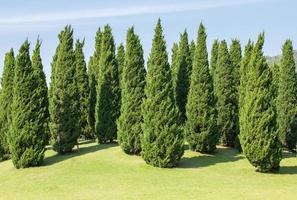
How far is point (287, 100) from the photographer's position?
5366cm

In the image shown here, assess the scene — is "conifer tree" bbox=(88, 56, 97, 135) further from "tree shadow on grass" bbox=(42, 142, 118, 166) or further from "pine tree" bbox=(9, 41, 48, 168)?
"pine tree" bbox=(9, 41, 48, 168)

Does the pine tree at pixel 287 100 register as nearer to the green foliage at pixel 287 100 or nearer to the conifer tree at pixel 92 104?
the green foliage at pixel 287 100

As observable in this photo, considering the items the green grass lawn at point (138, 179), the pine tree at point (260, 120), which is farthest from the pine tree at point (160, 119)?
the pine tree at point (260, 120)

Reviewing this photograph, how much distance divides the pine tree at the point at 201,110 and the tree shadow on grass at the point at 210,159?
1038 mm

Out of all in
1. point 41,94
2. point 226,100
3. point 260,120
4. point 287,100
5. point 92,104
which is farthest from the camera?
point 287,100

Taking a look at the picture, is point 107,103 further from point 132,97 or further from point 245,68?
point 245,68

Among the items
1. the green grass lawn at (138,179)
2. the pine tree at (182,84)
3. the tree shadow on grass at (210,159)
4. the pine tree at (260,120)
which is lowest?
the green grass lawn at (138,179)

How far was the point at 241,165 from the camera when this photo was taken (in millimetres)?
38188

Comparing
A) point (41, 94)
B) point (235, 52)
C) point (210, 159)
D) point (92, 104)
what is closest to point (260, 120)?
point (210, 159)

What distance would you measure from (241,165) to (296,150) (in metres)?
14.4

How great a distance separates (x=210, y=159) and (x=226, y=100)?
962 centimetres

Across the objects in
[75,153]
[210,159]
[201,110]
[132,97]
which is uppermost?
[132,97]

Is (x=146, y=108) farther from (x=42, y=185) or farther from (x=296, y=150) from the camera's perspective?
(x=296, y=150)

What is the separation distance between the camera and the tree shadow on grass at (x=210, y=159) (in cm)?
3819
